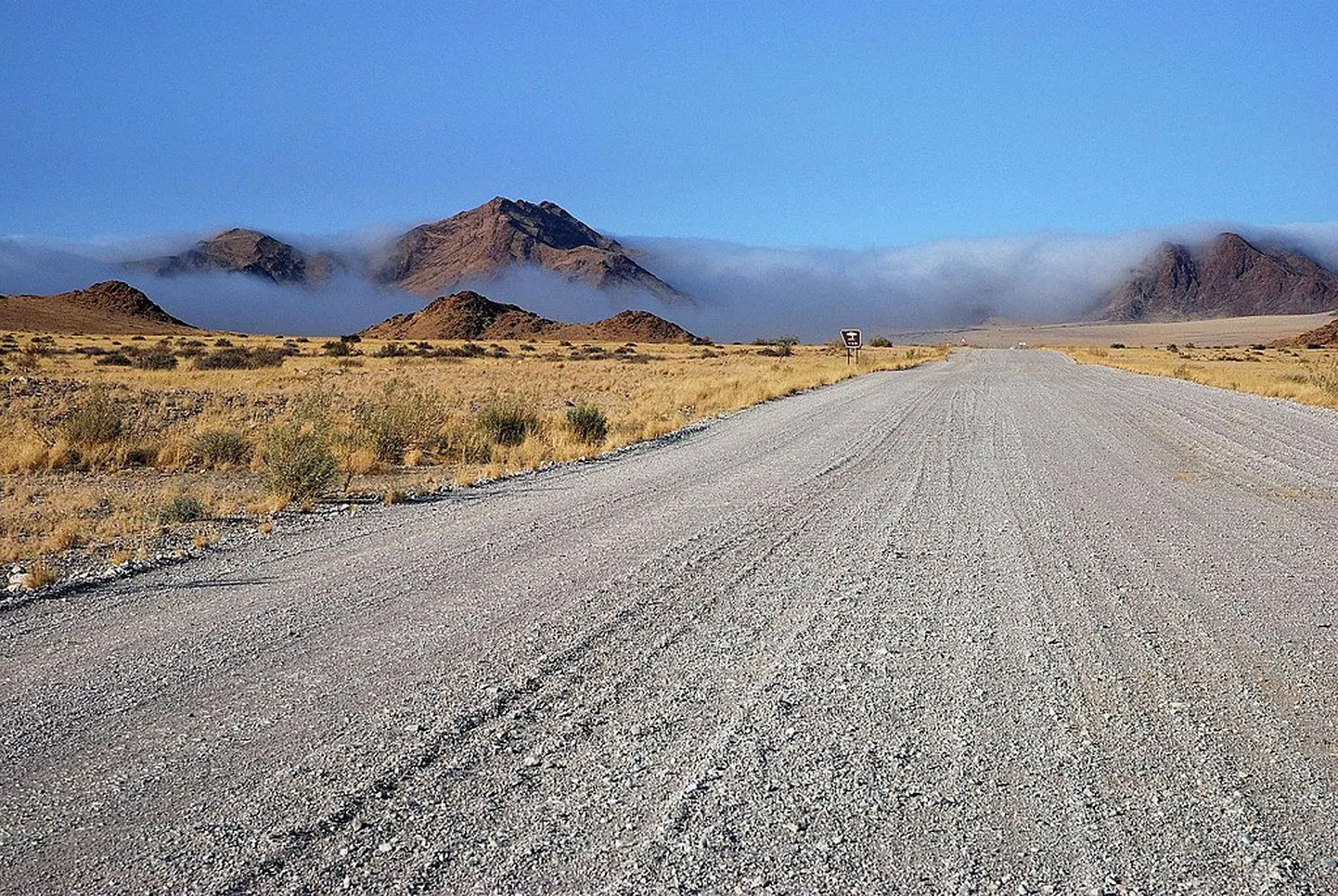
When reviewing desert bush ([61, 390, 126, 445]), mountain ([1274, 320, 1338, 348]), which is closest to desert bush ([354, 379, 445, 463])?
desert bush ([61, 390, 126, 445])

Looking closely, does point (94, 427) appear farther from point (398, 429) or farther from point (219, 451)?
point (398, 429)

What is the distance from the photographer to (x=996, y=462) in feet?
48.7

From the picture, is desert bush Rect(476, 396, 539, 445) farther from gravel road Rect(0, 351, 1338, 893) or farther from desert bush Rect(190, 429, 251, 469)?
gravel road Rect(0, 351, 1338, 893)

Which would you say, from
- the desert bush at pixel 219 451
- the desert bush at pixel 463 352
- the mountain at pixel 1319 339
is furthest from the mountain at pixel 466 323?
the desert bush at pixel 219 451

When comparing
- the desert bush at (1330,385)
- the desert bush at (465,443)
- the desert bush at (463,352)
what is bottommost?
the desert bush at (1330,385)

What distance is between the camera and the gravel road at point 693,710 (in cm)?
365

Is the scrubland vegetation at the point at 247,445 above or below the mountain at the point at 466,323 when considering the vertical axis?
below

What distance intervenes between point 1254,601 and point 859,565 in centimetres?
271

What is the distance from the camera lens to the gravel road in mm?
3654

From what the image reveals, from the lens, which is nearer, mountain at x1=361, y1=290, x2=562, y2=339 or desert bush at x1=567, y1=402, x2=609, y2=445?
desert bush at x1=567, y1=402, x2=609, y2=445

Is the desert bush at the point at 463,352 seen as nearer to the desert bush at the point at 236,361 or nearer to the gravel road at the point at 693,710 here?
the desert bush at the point at 236,361

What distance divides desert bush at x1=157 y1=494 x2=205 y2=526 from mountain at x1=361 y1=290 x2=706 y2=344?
13681cm

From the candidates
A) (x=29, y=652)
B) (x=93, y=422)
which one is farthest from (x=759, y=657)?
(x=93, y=422)

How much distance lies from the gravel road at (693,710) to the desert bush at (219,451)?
7280mm
